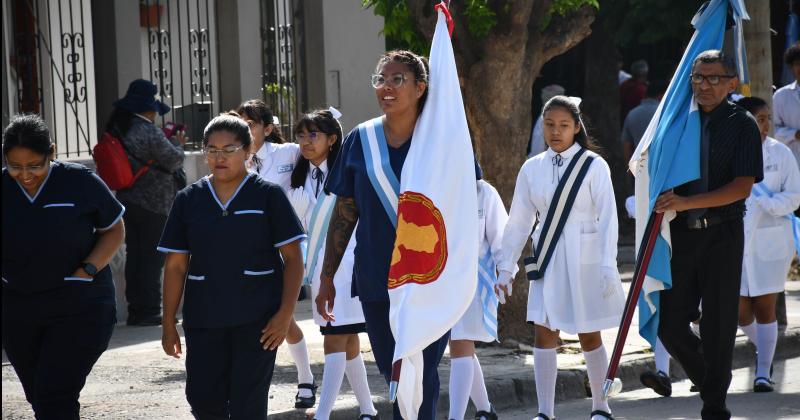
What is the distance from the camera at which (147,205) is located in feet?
37.3

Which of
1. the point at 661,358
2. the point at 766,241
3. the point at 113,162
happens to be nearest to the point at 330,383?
the point at 661,358

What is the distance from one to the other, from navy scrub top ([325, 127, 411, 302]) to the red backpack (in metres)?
5.55

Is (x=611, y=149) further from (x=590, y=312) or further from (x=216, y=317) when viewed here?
(x=216, y=317)

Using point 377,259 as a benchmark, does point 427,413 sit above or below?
below

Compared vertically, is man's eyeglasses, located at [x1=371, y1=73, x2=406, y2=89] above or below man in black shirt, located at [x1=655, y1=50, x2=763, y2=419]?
above

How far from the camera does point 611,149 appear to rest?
738 inches

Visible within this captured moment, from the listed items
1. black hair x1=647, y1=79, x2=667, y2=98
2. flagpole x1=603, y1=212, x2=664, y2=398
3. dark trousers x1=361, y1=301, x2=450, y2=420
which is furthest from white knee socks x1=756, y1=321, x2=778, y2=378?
black hair x1=647, y1=79, x2=667, y2=98

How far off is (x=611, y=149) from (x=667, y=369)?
10166 millimetres

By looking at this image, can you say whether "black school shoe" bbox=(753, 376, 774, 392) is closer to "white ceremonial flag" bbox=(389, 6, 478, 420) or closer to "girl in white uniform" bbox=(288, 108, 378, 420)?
"girl in white uniform" bbox=(288, 108, 378, 420)

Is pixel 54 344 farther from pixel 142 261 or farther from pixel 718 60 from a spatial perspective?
pixel 142 261

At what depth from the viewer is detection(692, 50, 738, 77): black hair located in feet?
22.8

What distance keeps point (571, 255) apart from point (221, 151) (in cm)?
230

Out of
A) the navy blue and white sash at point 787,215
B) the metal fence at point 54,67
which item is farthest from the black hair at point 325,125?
the metal fence at point 54,67

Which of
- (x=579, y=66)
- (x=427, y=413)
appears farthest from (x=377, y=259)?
(x=579, y=66)
